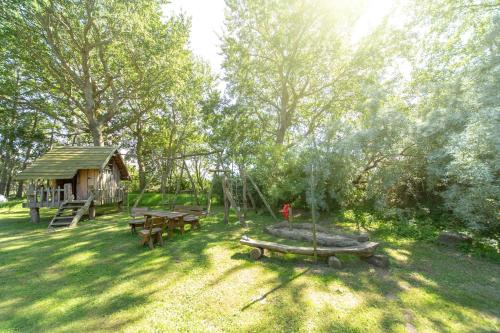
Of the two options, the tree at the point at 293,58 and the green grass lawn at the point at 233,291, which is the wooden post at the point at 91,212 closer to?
the green grass lawn at the point at 233,291

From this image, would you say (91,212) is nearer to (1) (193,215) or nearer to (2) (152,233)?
(1) (193,215)

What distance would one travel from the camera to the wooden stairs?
37.0ft

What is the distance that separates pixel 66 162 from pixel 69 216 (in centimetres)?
331

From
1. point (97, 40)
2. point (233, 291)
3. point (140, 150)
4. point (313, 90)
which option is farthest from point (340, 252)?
point (140, 150)

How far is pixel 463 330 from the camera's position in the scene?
3.82 m

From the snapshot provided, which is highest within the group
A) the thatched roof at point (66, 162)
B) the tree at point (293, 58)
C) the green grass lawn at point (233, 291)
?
the tree at point (293, 58)

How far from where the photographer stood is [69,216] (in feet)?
39.5

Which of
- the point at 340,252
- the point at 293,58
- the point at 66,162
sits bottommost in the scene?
the point at 340,252

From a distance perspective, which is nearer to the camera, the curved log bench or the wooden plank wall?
the curved log bench

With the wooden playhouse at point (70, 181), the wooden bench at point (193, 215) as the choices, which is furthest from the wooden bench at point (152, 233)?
the wooden playhouse at point (70, 181)

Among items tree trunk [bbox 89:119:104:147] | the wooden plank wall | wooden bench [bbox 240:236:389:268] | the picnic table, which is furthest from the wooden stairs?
wooden bench [bbox 240:236:389:268]

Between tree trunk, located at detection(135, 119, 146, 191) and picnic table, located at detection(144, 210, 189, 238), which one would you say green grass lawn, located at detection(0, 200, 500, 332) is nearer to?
picnic table, located at detection(144, 210, 189, 238)

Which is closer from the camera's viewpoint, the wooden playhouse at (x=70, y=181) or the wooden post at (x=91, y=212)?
the wooden playhouse at (x=70, y=181)

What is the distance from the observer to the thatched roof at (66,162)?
1231 centimetres
